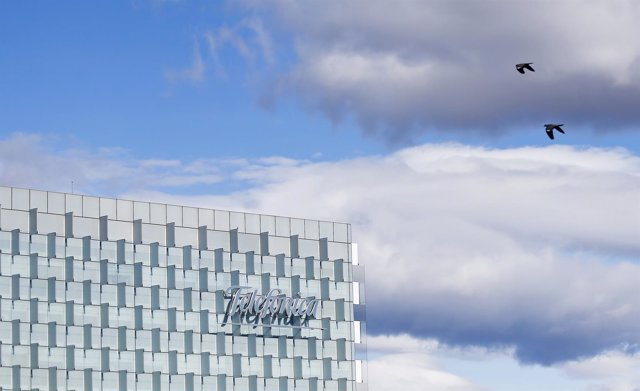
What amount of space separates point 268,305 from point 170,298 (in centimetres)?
1038

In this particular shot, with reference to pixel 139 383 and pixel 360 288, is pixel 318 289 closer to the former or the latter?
pixel 360 288

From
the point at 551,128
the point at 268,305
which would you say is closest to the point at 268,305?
the point at 268,305

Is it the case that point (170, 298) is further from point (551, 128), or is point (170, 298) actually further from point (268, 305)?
point (551, 128)

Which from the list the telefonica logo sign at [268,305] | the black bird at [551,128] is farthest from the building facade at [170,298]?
the black bird at [551,128]

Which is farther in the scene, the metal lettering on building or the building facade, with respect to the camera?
the metal lettering on building

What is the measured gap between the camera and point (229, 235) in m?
165

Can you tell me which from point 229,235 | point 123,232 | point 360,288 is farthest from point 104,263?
point 360,288

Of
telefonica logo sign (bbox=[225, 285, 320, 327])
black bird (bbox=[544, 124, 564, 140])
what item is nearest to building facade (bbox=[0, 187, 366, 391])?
telefonica logo sign (bbox=[225, 285, 320, 327])

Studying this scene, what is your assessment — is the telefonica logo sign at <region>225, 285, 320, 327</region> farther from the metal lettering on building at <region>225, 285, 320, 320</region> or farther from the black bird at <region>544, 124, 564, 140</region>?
the black bird at <region>544, 124, 564, 140</region>

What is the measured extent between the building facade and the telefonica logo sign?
0.09 meters

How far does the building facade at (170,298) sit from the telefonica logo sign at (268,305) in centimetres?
9

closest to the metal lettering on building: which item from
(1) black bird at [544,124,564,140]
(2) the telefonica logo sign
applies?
(2) the telefonica logo sign

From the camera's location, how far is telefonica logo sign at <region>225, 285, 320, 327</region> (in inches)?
6471

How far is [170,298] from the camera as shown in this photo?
160000 mm
